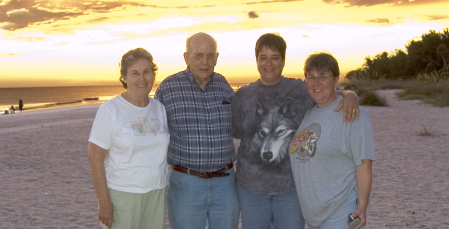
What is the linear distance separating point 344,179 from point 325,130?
14.2 inches

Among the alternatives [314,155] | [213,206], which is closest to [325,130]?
[314,155]

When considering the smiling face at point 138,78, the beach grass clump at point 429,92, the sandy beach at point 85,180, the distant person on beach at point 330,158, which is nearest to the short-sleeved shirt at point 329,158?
the distant person on beach at point 330,158

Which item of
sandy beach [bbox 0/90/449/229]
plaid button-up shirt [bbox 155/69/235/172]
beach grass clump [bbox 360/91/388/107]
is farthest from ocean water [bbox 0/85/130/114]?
plaid button-up shirt [bbox 155/69/235/172]

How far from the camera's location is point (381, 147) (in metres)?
11.4

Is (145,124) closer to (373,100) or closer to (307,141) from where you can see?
(307,141)

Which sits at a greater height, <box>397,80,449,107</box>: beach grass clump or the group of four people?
the group of four people

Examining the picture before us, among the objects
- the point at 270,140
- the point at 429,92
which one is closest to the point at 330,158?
the point at 270,140

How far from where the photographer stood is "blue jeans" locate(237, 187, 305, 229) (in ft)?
11.6

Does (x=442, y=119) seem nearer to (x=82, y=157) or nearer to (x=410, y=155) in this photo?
(x=410, y=155)

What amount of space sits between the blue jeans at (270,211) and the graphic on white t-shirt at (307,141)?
561 mm

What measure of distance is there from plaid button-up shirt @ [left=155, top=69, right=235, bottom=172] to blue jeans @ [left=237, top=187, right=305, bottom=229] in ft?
1.27

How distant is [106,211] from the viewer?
10.3 ft

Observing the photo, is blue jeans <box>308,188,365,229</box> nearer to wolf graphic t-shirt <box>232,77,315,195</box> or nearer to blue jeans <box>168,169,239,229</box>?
wolf graphic t-shirt <box>232,77,315,195</box>

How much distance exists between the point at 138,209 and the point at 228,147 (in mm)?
915
